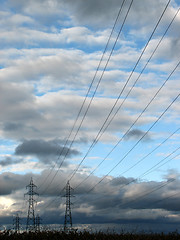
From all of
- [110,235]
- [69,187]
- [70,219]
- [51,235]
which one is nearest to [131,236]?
[110,235]

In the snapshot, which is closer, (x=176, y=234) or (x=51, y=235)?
(x=51, y=235)

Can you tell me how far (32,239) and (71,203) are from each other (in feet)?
154

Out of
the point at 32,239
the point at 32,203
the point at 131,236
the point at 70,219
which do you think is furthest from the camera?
the point at 32,203

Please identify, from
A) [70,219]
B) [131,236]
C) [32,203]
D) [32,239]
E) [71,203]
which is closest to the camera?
[32,239]

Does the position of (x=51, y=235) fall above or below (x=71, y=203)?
below

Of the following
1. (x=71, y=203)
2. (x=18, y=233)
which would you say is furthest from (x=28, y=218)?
(x=18, y=233)

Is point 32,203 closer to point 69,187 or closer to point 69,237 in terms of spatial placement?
point 69,187

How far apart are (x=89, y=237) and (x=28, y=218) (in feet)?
162

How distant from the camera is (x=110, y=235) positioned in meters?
17.3

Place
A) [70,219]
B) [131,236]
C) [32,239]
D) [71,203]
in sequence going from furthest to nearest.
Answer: [71,203] → [70,219] → [131,236] → [32,239]

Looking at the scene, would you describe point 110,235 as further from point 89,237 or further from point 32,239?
point 32,239

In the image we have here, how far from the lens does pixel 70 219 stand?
2277 inches

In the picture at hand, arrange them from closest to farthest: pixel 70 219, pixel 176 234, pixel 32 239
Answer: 1. pixel 32 239
2. pixel 176 234
3. pixel 70 219

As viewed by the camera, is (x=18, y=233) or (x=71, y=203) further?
(x=71, y=203)
